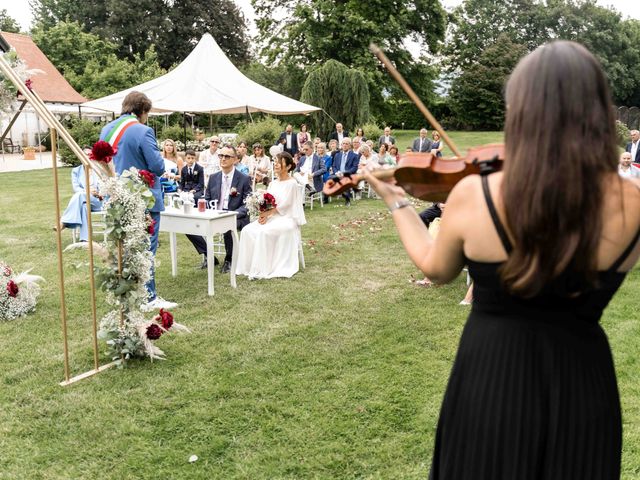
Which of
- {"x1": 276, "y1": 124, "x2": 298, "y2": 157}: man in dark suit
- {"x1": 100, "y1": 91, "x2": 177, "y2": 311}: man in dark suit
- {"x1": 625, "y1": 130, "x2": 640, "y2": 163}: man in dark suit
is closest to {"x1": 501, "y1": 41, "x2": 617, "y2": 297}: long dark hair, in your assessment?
{"x1": 100, "y1": 91, "x2": 177, "y2": 311}: man in dark suit

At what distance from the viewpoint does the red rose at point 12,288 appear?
20.4ft

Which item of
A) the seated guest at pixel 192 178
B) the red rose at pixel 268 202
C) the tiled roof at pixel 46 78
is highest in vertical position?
the tiled roof at pixel 46 78

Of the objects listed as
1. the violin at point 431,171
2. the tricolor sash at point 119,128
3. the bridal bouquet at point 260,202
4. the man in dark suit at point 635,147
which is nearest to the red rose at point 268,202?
the bridal bouquet at point 260,202

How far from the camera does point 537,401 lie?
173 centimetres

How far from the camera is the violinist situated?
145 cm

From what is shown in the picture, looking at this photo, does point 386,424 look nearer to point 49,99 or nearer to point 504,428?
point 504,428

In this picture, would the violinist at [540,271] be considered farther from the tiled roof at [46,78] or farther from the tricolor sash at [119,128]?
the tiled roof at [46,78]

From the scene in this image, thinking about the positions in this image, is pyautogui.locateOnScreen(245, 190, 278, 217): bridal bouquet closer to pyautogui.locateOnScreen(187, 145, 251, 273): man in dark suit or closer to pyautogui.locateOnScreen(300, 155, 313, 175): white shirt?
pyautogui.locateOnScreen(187, 145, 251, 273): man in dark suit

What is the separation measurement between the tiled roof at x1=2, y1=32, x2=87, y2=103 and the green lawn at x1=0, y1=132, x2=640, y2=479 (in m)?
28.7

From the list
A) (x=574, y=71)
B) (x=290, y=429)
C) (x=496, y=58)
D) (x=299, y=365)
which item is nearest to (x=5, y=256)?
(x=299, y=365)

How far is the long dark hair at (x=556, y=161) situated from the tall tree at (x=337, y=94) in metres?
25.5

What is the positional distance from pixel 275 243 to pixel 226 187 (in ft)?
3.88

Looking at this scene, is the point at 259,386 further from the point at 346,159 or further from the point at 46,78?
the point at 46,78

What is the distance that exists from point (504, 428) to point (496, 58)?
4424cm
